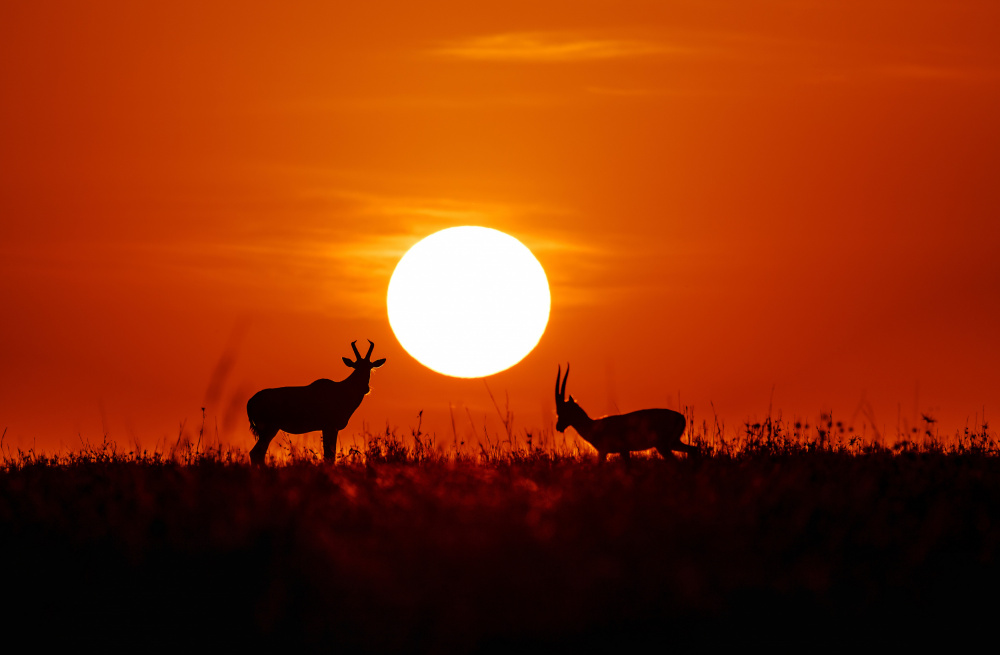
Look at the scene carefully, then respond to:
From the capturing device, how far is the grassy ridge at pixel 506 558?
6.18m

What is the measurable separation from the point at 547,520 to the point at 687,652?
7.75 ft

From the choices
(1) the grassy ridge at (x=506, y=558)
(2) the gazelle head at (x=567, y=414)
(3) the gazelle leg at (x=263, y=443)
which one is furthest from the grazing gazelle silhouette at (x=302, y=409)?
(1) the grassy ridge at (x=506, y=558)

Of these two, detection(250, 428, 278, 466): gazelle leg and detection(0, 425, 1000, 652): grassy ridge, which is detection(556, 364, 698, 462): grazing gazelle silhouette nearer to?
detection(0, 425, 1000, 652): grassy ridge

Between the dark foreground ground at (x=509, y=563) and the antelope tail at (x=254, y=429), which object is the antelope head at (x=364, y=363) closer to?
the antelope tail at (x=254, y=429)

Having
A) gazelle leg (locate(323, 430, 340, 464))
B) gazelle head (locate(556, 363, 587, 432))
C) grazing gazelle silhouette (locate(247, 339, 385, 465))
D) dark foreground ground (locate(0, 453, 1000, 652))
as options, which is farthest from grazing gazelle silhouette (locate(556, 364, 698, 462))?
dark foreground ground (locate(0, 453, 1000, 652))

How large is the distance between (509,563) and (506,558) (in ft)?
0.30

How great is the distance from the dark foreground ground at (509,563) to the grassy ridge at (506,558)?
0.8 inches

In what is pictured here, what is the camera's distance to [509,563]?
22.8 feet

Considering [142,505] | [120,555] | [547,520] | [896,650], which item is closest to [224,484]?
[142,505]

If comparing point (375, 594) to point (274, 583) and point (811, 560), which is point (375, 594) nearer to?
point (274, 583)

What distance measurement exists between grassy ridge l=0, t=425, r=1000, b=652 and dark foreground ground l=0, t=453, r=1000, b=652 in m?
0.02

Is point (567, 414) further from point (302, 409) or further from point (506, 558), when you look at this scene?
point (506, 558)

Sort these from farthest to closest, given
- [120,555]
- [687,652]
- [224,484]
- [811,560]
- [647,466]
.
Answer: [647,466] → [224,484] → [120,555] → [811,560] → [687,652]

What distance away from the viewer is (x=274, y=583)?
22.0 ft
